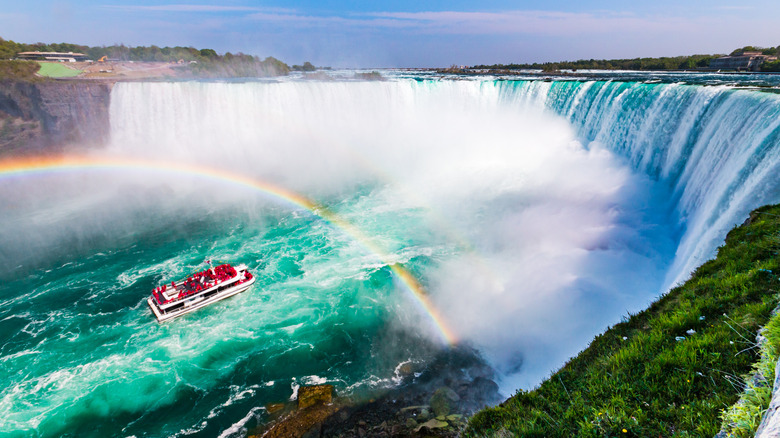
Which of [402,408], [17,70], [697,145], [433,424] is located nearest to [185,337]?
[402,408]

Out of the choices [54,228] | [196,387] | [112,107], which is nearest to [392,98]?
[112,107]

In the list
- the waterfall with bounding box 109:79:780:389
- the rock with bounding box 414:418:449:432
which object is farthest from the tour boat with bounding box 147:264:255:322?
the rock with bounding box 414:418:449:432

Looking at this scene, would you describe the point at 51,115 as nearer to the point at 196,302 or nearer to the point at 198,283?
the point at 198,283

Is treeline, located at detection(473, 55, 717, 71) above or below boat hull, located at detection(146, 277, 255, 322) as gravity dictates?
above

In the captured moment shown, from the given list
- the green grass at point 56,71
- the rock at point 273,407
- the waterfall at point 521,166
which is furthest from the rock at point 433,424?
the green grass at point 56,71

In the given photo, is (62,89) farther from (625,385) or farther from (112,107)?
(625,385)

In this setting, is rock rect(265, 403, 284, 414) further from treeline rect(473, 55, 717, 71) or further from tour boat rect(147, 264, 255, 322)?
treeline rect(473, 55, 717, 71)
